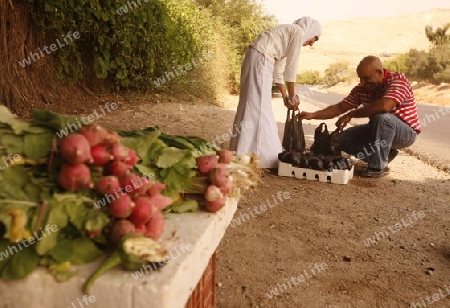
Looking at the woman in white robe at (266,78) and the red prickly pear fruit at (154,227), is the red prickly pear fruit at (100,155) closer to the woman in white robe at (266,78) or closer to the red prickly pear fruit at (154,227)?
the red prickly pear fruit at (154,227)

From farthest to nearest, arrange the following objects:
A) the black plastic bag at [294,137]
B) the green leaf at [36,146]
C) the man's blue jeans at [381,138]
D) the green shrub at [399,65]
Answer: the green shrub at [399,65]
the black plastic bag at [294,137]
the man's blue jeans at [381,138]
the green leaf at [36,146]

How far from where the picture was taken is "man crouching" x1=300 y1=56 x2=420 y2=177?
5.58m

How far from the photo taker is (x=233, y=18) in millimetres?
21359

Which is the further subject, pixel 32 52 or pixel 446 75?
pixel 446 75

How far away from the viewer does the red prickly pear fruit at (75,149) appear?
4.55 feet

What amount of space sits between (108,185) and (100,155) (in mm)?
118

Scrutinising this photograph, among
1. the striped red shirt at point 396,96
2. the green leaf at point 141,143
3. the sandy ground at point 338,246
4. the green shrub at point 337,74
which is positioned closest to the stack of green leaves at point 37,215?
the green leaf at point 141,143

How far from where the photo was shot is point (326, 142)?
5.95 metres

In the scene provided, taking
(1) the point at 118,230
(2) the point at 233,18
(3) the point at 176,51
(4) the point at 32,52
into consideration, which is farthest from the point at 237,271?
(2) the point at 233,18

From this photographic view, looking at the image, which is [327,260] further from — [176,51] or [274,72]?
[176,51]

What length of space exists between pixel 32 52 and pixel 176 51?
176 inches

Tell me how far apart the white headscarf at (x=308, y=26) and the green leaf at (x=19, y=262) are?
15.6 feet

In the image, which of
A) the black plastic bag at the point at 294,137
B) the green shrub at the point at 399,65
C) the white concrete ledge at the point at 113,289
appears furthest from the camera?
the green shrub at the point at 399,65

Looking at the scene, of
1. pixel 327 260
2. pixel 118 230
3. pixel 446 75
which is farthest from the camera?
pixel 446 75
